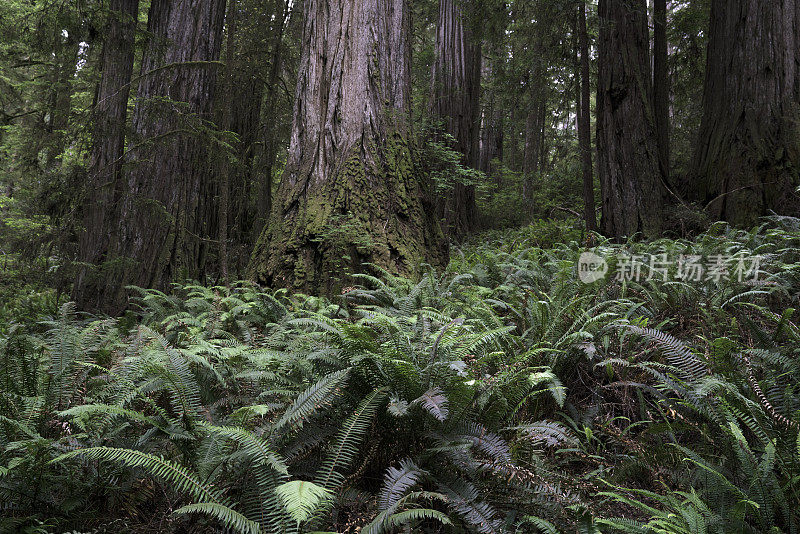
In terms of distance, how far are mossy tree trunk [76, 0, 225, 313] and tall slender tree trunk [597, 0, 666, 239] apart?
5150 millimetres

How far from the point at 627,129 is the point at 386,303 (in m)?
4.69

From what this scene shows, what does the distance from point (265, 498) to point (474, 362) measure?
135 cm

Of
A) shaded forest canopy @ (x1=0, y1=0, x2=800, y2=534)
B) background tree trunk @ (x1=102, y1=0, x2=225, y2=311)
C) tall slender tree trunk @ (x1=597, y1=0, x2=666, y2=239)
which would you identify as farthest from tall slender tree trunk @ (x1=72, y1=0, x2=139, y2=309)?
tall slender tree trunk @ (x1=597, y1=0, x2=666, y2=239)

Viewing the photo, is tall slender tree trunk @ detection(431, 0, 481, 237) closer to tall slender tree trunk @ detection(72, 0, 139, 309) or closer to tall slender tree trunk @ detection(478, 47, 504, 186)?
tall slender tree trunk @ detection(72, 0, 139, 309)

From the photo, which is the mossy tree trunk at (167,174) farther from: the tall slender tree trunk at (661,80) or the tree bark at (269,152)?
the tall slender tree trunk at (661,80)

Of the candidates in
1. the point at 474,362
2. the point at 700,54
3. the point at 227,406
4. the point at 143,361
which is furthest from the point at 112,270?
the point at 700,54

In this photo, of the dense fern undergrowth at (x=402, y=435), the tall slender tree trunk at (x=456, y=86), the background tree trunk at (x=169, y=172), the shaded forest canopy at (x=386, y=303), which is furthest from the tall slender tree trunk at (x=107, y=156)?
the tall slender tree trunk at (x=456, y=86)

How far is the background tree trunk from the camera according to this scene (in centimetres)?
526

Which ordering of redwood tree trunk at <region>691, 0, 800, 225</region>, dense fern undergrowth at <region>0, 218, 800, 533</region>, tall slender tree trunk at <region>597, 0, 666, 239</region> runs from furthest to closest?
tall slender tree trunk at <region>597, 0, 666, 239</region>, redwood tree trunk at <region>691, 0, 800, 225</region>, dense fern undergrowth at <region>0, 218, 800, 533</region>

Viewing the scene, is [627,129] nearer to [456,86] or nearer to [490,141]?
[456,86]

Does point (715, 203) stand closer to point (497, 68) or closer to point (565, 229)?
point (565, 229)

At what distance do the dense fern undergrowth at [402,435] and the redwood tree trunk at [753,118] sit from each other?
145 inches

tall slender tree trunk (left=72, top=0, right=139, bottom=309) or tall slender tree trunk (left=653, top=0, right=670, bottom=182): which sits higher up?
tall slender tree trunk (left=653, top=0, right=670, bottom=182)

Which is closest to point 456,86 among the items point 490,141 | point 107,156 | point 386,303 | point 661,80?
point 661,80
